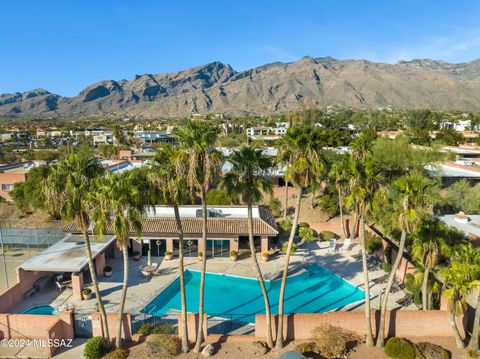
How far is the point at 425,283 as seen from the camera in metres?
17.8

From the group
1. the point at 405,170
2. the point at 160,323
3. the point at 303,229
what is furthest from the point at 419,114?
the point at 160,323

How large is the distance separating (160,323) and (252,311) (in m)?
5.86

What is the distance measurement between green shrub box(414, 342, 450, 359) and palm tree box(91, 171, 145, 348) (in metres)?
13.6

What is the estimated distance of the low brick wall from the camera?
1730 cm

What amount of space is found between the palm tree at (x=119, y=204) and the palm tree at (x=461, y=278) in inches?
523

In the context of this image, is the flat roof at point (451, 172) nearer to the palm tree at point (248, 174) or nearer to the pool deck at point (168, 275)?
the pool deck at point (168, 275)

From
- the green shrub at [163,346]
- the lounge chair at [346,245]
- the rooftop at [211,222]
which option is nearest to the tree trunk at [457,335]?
the green shrub at [163,346]

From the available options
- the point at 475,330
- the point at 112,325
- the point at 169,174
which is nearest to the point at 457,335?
the point at 475,330

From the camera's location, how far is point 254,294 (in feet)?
76.2

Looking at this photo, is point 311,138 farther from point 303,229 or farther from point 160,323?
point 303,229

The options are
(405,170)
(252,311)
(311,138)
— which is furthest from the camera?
(405,170)

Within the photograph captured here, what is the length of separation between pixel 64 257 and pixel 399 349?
20.5 m

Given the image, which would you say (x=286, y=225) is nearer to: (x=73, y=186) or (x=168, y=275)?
(x=168, y=275)

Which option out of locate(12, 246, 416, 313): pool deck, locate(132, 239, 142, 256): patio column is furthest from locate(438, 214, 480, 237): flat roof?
locate(132, 239, 142, 256): patio column
